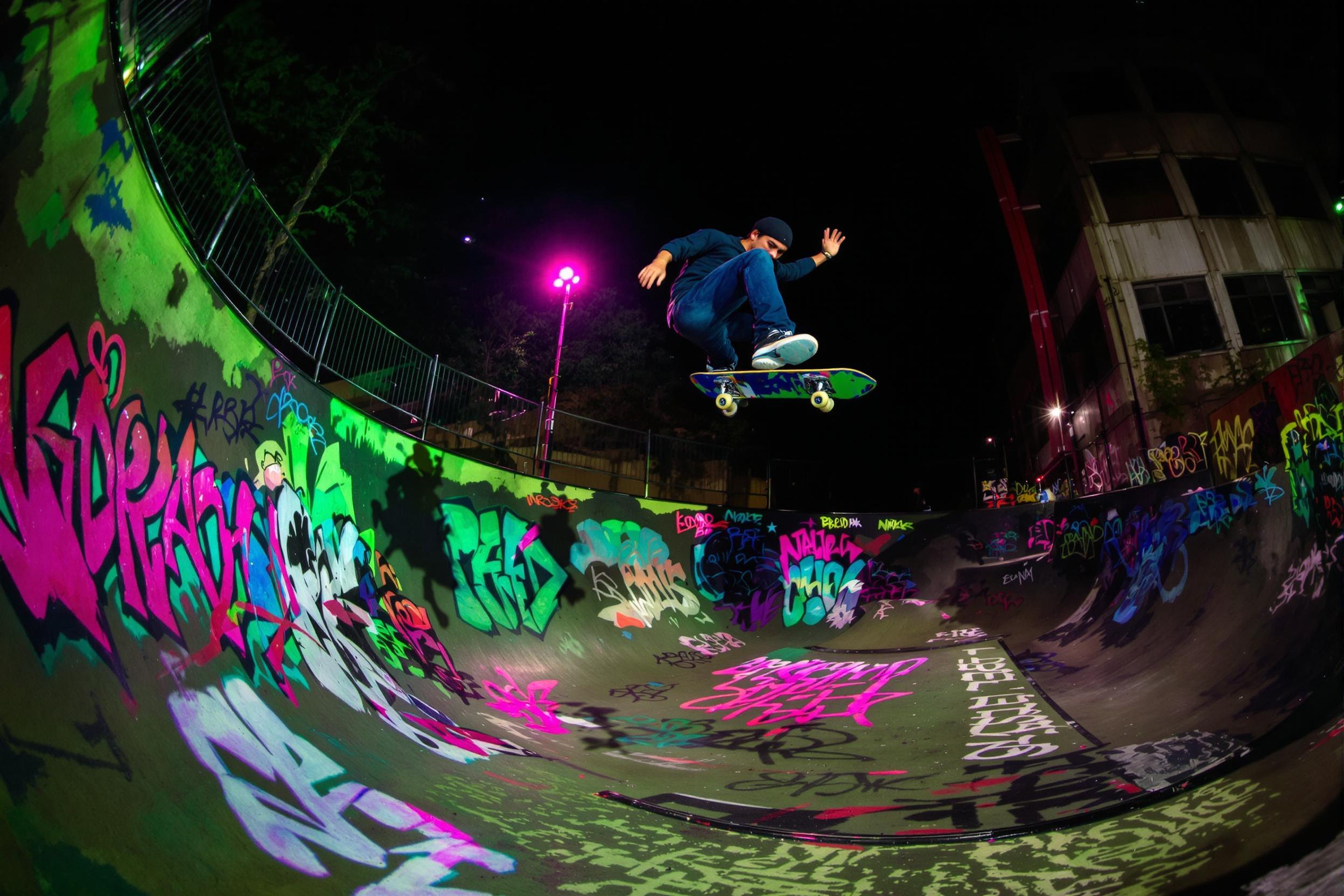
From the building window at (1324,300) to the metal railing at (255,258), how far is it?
22.8 meters

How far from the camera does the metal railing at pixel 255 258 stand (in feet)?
17.3

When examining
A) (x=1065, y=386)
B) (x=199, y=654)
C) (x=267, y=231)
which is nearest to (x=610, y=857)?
(x=199, y=654)

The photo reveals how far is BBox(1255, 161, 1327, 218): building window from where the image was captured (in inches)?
910

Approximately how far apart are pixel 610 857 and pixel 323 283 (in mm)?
9233

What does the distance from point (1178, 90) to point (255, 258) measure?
3302 centimetres

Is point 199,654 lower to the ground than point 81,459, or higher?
lower

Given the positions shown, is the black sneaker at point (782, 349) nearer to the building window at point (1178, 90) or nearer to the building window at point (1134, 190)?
the building window at point (1134, 190)

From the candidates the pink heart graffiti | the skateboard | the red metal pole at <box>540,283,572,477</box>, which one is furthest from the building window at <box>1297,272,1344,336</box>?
the pink heart graffiti

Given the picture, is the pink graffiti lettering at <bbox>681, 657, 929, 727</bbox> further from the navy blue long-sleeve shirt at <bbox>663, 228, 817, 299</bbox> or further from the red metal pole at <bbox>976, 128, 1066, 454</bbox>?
the red metal pole at <bbox>976, 128, 1066, 454</bbox>

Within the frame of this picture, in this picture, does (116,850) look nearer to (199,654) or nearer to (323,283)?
(199,654)

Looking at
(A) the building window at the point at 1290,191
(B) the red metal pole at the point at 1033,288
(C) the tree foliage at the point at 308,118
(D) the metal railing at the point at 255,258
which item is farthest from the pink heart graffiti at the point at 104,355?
(A) the building window at the point at 1290,191

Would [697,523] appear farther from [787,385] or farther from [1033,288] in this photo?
[1033,288]

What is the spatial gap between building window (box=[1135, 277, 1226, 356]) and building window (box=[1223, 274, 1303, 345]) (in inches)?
31.8

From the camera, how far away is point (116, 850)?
248 centimetres
